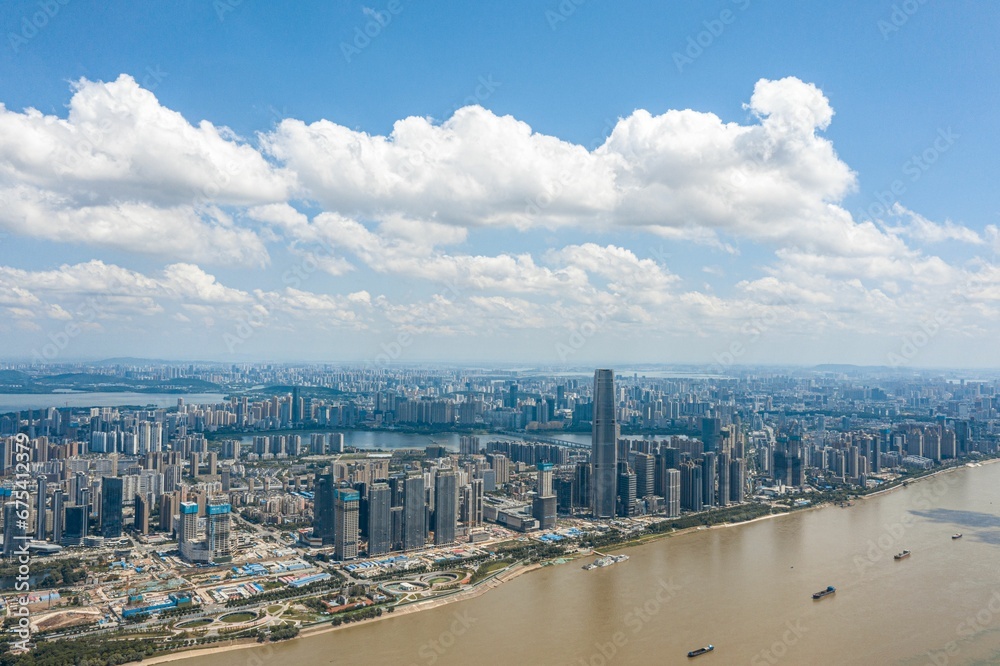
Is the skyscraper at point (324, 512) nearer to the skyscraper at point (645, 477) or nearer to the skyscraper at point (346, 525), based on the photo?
the skyscraper at point (346, 525)

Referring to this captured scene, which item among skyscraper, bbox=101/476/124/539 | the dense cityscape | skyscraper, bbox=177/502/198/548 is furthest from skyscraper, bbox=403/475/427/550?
skyscraper, bbox=101/476/124/539

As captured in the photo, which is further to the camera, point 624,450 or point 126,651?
point 624,450

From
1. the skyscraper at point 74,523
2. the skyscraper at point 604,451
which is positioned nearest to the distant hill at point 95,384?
the skyscraper at point 74,523

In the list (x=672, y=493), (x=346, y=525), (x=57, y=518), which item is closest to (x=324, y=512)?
(x=346, y=525)

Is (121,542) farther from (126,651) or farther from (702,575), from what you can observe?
(702,575)

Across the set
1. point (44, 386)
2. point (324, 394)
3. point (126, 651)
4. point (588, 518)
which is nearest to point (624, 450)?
point (588, 518)
